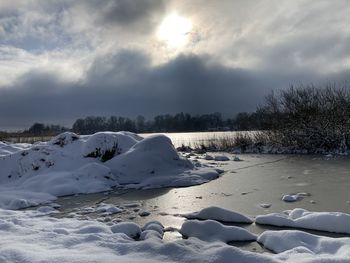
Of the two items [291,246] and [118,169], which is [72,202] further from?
[291,246]

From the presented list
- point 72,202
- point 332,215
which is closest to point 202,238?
point 332,215

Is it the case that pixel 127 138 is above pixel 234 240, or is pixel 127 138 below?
above

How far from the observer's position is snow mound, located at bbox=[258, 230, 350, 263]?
173 inches

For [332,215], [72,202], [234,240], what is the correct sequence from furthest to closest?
1. [72,202]
2. [332,215]
3. [234,240]

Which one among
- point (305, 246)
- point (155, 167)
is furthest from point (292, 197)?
point (155, 167)

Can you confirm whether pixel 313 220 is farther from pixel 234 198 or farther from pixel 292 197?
pixel 234 198

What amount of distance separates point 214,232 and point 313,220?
1.74 metres

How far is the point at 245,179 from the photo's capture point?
1232 centimetres

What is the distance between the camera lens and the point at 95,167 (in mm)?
12766

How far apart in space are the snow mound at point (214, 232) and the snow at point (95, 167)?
568cm

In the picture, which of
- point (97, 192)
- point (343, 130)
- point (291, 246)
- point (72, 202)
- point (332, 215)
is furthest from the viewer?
point (343, 130)

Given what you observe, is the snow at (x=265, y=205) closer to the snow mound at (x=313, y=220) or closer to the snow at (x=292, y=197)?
the snow at (x=292, y=197)

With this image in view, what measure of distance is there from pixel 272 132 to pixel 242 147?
225cm

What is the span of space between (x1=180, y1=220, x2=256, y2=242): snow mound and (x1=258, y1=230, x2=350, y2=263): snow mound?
277 millimetres
